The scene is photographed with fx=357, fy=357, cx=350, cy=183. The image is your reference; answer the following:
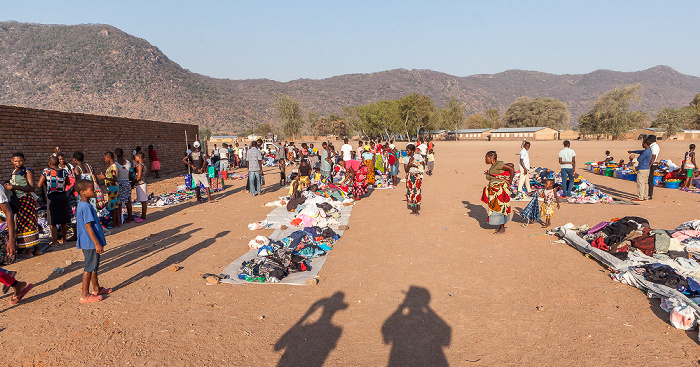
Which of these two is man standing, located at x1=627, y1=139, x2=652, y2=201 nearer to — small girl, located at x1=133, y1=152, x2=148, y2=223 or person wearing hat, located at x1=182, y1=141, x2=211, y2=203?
person wearing hat, located at x1=182, y1=141, x2=211, y2=203

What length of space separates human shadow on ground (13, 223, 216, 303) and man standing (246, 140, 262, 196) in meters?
4.24

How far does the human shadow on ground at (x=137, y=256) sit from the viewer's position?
547cm

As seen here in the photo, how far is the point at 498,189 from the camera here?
293 inches

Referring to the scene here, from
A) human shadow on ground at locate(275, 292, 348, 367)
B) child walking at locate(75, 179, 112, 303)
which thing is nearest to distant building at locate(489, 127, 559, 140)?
human shadow on ground at locate(275, 292, 348, 367)

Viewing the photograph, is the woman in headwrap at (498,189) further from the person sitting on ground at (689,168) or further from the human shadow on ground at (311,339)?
the person sitting on ground at (689,168)

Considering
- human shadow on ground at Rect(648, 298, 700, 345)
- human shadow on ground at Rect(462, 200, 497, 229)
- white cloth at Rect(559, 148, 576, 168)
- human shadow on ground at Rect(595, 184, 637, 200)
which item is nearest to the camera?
human shadow on ground at Rect(648, 298, 700, 345)

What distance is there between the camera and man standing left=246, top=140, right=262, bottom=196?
40.4 feet

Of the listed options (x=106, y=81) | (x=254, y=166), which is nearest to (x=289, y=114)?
(x=106, y=81)

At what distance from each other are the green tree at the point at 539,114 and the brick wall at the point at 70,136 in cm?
9333

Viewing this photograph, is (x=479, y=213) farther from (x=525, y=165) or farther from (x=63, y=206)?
(x=63, y=206)

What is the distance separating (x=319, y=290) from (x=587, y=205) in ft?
30.2

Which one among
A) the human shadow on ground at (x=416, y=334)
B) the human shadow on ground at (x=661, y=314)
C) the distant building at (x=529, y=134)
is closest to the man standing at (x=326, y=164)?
the human shadow on ground at (x=416, y=334)

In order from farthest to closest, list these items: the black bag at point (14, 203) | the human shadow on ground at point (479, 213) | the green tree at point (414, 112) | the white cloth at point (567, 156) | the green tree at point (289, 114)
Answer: the green tree at point (289, 114) → the green tree at point (414, 112) → the white cloth at point (567, 156) → the human shadow on ground at point (479, 213) → the black bag at point (14, 203)

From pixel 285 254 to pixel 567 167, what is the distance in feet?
31.8
